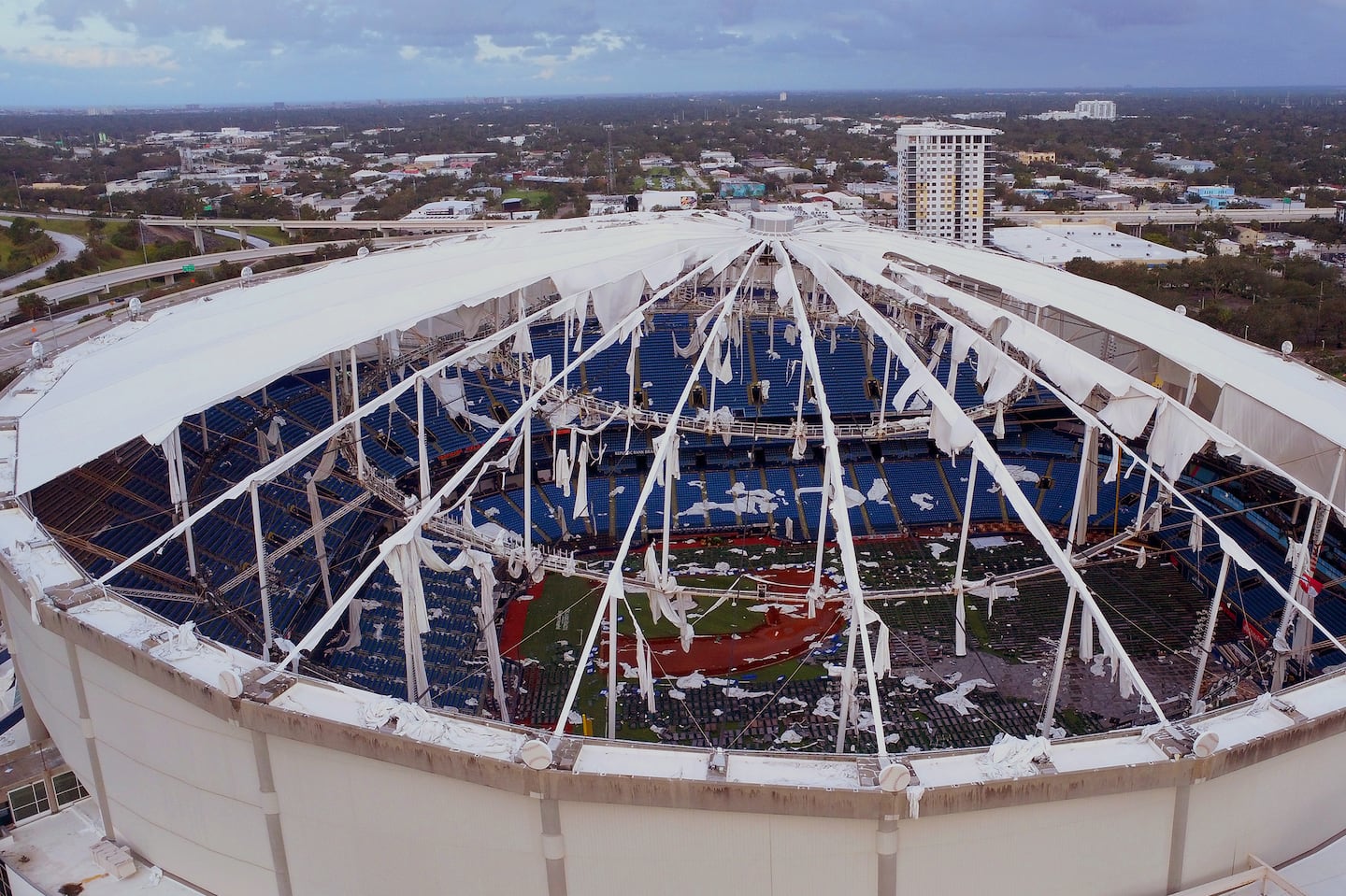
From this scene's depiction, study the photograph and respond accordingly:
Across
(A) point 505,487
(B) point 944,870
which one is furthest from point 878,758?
(A) point 505,487

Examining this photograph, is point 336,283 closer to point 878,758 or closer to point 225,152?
point 878,758

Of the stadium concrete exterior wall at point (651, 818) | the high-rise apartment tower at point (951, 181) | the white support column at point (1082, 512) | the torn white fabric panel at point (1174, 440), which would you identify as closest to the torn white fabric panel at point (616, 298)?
the white support column at point (1082, 512)

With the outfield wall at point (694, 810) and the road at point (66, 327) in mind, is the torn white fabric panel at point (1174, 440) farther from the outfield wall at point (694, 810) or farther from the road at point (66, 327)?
the road at point (66, 327)

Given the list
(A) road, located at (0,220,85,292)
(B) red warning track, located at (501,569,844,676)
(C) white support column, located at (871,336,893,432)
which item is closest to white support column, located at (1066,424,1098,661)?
(C) white support column, located at (871,336,893,432)

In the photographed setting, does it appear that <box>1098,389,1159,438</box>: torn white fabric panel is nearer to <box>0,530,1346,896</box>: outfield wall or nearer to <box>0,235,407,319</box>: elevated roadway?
<box>0,530,1346,896</box>: outfield wall

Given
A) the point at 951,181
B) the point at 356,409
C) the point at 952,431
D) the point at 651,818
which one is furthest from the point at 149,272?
the point at 651,818
